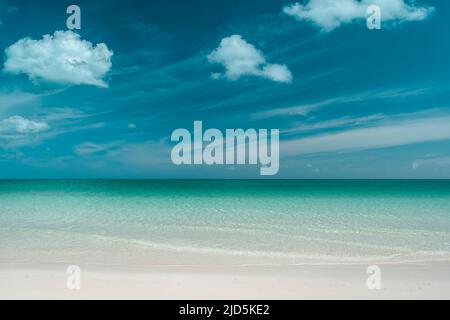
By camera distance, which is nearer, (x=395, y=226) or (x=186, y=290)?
(x=186, y=290)

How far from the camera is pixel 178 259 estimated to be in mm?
8539

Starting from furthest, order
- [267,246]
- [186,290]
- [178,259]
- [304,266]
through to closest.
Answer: [267,246]
[178,259]
[304,266]
[186,290]

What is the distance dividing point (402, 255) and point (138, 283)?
667cm

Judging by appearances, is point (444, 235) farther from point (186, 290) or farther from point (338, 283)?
point (186, 290)

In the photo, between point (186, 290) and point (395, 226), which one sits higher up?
point (395, 226)

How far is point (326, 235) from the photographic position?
11.6m

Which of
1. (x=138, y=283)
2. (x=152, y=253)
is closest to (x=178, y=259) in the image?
(x=152, y=253)

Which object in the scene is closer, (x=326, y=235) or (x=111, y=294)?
(x=111, y=294)
